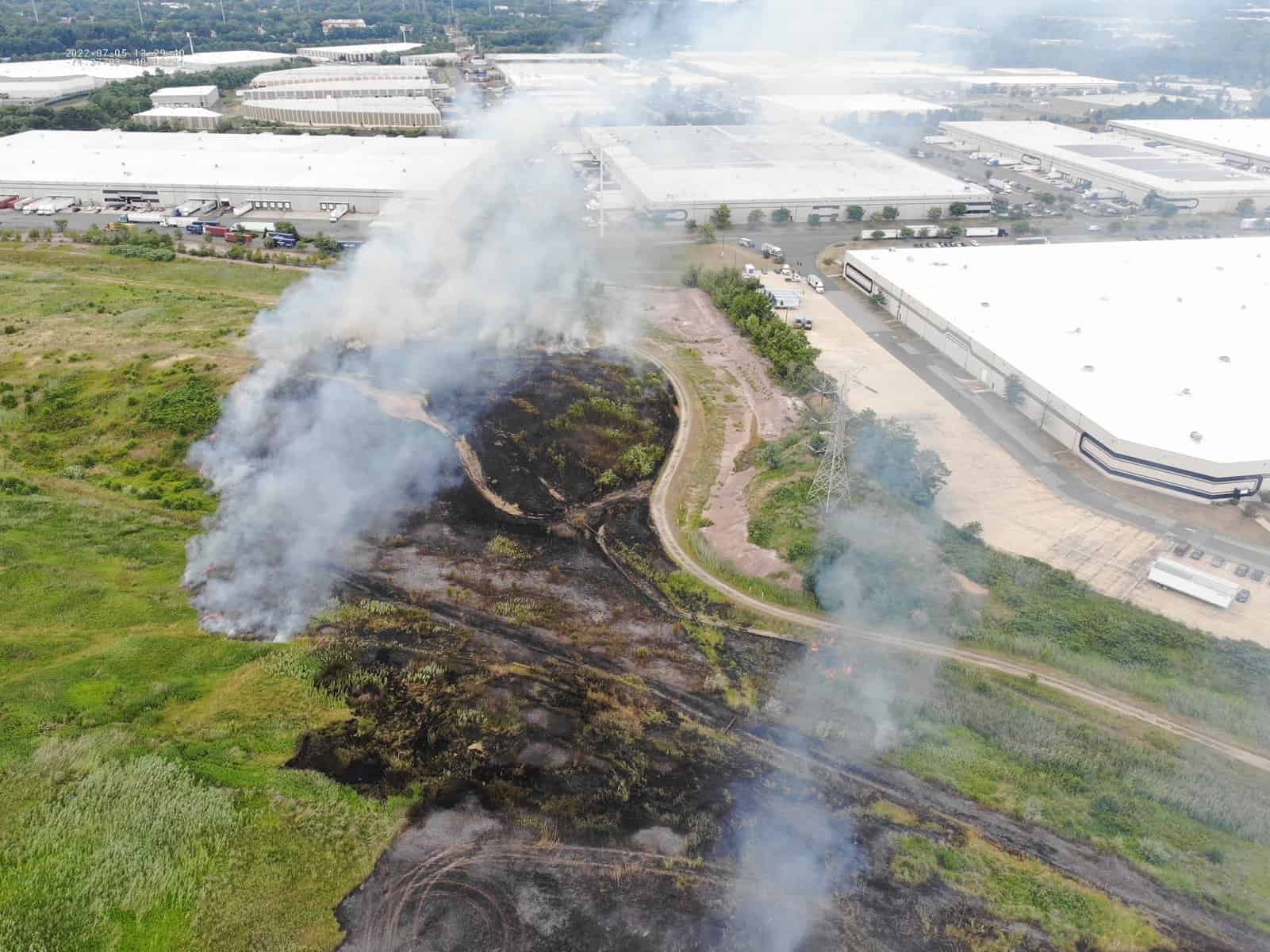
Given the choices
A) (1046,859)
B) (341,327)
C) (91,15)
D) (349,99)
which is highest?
(91,15)

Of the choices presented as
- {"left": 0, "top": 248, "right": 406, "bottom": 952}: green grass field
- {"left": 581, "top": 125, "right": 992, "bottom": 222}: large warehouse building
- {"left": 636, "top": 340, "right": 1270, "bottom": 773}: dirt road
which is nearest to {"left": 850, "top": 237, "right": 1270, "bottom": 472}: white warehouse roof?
{"left": 636, "top": 340, "right": 1270, "bottom": 773}: dirt road

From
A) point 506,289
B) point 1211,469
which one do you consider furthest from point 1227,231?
point 506,289

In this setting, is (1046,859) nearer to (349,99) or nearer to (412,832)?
(412,832)

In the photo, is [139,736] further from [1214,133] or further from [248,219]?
[1214,133]

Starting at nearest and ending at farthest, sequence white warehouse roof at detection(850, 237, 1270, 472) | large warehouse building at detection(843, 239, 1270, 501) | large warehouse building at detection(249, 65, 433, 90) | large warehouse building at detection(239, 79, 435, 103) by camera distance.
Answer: large warehouse building at detection(843, 239, 1270, 501), white warehouse roof at detection(850, 237, 1270, 472), large warehouse building at detection(239, 79, 435, 103), large warehouse building at detection(249, 65, 433, 90)

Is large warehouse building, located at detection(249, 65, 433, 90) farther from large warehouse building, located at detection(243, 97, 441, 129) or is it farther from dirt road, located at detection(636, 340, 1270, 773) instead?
dirt road, located at detection(636, 340, 1270, 773)

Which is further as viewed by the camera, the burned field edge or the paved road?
the paved road

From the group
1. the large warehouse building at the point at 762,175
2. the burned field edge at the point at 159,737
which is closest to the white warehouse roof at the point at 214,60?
the large warehouse building at the point at 762,175
